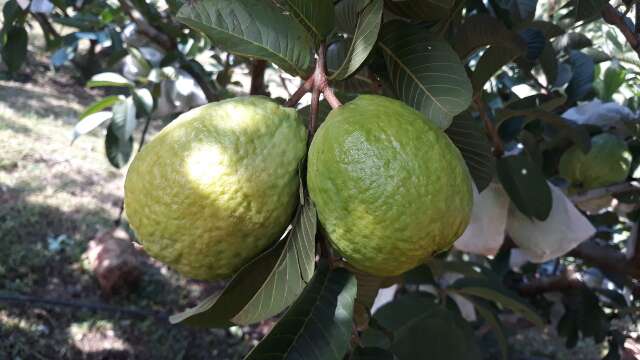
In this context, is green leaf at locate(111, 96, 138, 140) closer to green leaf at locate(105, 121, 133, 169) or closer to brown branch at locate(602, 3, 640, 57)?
green leaf at locate(105, 121, 133, 169)

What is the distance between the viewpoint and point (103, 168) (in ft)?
14.5

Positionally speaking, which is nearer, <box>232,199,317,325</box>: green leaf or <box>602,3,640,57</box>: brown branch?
<box>232,199,317,325</box>: green leaf

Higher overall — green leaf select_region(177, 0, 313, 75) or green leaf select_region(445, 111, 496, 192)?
green leaf select_region(177, 0, 313, 75)

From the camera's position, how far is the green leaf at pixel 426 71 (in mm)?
680

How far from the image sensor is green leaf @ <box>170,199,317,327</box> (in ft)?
1.91

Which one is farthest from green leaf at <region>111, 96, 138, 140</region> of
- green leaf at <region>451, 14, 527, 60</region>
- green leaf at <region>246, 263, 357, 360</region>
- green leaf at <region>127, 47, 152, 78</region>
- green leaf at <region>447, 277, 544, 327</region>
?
green leaf at <region>246, 263, 357, 360</region>

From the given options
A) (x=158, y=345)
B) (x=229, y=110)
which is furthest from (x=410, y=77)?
(x=158, y=345)

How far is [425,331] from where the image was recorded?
1244 millimetres

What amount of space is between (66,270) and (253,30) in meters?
2.91

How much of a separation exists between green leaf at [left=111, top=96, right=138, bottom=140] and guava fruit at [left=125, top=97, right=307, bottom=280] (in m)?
1.21

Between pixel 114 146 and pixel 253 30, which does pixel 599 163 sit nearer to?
pixel 253 30

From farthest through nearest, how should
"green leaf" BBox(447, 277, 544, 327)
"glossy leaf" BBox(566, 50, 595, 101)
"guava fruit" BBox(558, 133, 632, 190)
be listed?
"glossy leaf" BBox(566, 50, 595, 101)
"guava fruit" BBox(558, 133, 632, 190)
"green leaf" BBox(447, 277, 544, 327)

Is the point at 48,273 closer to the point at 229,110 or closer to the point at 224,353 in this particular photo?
the point at 224,353

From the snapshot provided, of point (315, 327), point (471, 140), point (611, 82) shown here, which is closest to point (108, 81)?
point (471, 140)
